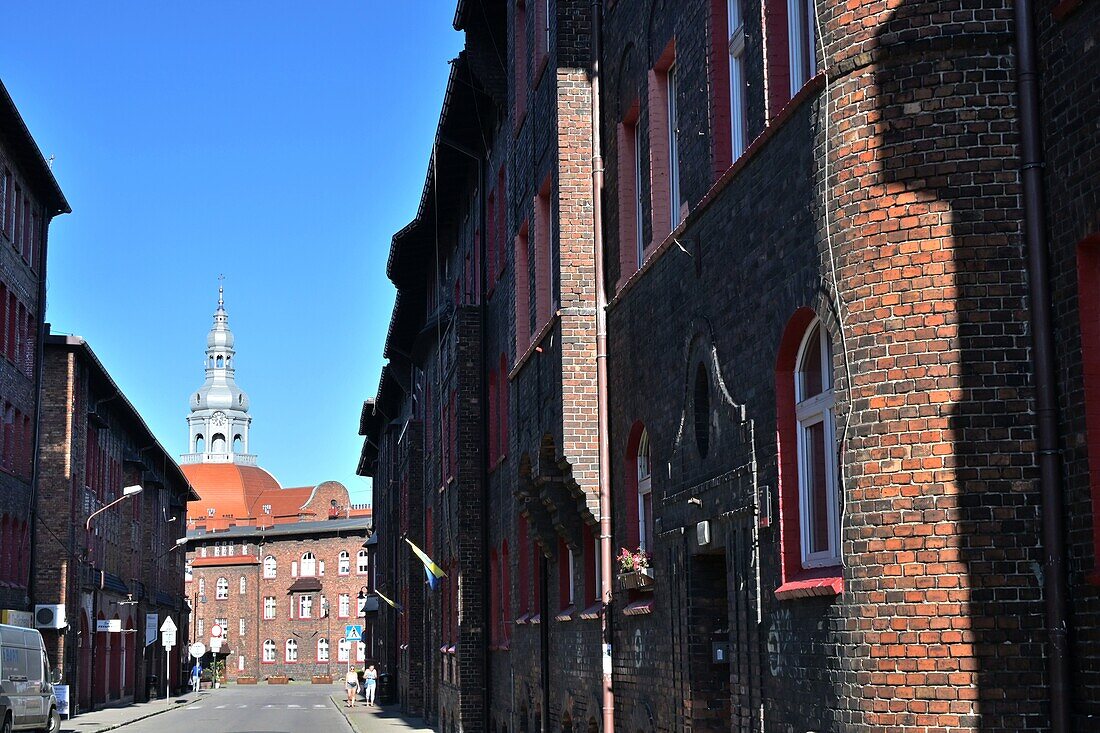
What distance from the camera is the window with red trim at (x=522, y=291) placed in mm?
22078

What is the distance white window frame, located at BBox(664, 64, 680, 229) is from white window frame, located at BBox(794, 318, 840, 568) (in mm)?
4185

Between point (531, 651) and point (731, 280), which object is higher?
point (731, 280)

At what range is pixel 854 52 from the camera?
31.1ft

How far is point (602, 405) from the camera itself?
17.2m

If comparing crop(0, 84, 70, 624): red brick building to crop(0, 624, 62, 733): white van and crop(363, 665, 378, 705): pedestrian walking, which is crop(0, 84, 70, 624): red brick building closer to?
crop(0, 624, 62, 733): white van

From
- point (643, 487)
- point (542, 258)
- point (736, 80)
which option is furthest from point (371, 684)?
point (736, 80)

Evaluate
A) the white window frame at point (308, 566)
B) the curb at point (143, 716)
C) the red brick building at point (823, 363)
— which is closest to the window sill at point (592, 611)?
the red brick building at point (823, 363)

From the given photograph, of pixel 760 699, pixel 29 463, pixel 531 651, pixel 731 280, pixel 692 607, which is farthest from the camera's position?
pixel 29 463

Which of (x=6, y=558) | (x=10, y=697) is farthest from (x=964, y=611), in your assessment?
(x=6, y=558)

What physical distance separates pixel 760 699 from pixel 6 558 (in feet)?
117

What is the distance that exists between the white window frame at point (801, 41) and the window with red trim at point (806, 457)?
1.74 metres

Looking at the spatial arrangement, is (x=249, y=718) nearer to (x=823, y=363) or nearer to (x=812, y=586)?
(x=823, y=363)

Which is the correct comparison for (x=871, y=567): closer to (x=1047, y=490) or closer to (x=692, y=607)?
(x=1047, y=490)

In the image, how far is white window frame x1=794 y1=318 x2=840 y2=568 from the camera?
33.4ft
